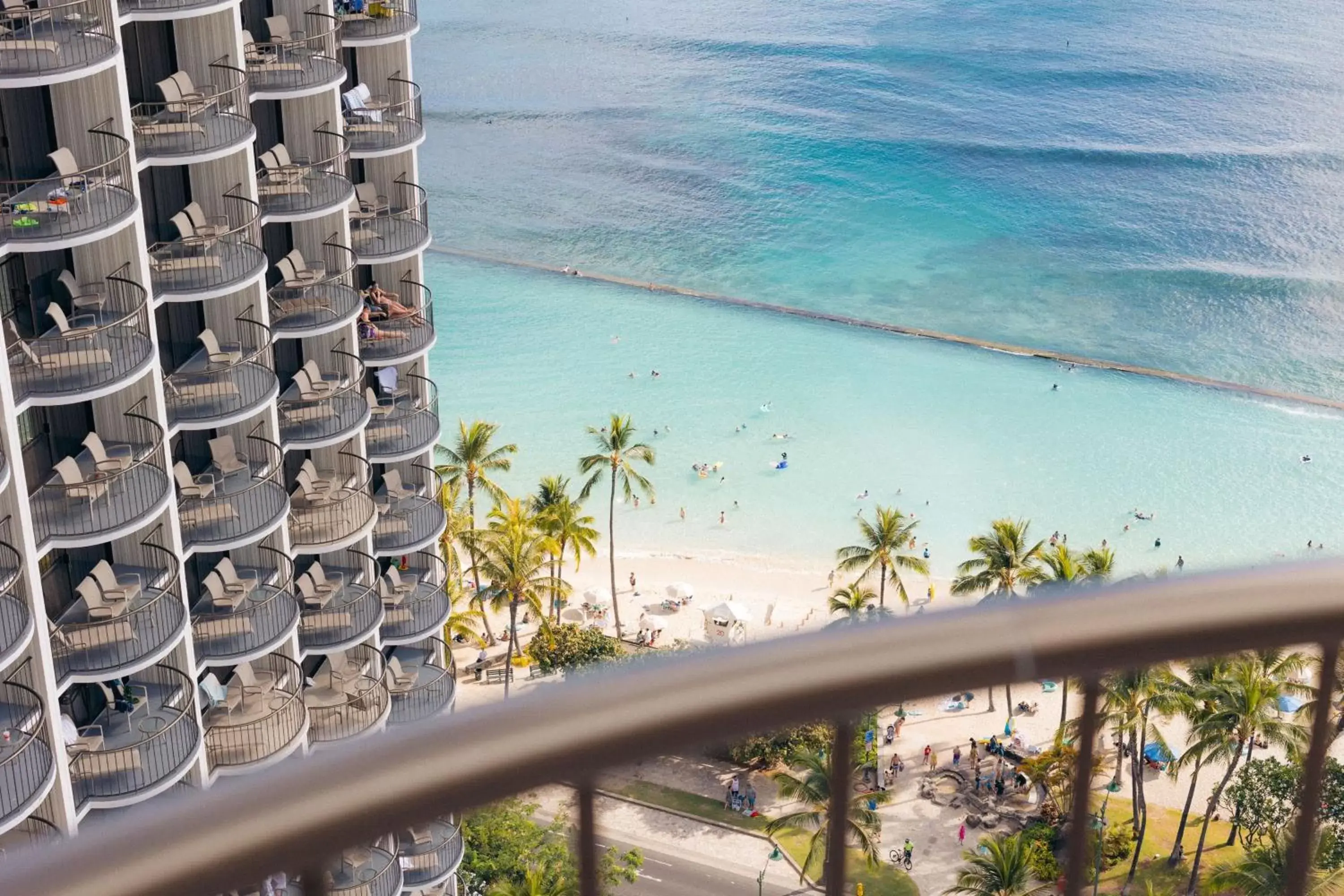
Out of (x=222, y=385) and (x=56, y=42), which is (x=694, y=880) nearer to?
(x=56, y=42)

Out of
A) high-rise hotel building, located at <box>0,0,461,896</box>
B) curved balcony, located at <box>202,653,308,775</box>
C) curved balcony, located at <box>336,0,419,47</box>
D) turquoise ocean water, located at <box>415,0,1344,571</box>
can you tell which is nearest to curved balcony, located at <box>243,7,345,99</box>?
high-rise hotel building, located at <box>0,0,461,896</box>

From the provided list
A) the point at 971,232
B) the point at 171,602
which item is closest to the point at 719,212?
the point at 971,232

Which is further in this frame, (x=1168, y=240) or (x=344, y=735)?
(x=1168, y=240)

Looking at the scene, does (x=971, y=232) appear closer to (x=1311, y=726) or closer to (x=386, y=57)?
(x=386, y=57)

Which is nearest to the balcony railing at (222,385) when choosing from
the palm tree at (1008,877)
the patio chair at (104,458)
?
the patio chair at (104,458)

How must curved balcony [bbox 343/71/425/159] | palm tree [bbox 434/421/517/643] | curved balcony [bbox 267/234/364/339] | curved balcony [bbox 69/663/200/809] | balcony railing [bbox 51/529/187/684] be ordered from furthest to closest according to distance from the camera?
palm tree [bbox 434/421/517/643], curved balcony [bbox 343/71/425/159], curved balcony [bbox 267/234/364/339], curved balcony [bbox 69/663/200/809], balcony railing [bbox 51/529/187/684]

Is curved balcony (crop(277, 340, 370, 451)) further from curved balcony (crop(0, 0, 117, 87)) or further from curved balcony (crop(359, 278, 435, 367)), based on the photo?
curved balcony (crop(0, 0, 117, 87))
